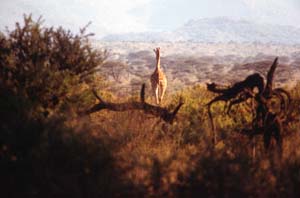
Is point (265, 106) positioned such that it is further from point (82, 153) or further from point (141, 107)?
point (82, 153)

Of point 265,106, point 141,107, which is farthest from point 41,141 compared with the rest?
point 265,106

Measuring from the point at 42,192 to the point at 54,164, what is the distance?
17.4 inches

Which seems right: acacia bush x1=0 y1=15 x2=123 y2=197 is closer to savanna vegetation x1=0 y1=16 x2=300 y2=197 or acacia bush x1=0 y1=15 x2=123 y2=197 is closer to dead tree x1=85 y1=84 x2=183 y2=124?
savanna vegetation x1=0 y1=16 x2=300 y2=197

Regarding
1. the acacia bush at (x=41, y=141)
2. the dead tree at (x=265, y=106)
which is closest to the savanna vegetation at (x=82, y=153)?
the acacia bush at (x=41, y=141)

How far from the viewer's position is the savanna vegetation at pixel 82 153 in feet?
21.0

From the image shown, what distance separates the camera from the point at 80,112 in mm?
8430

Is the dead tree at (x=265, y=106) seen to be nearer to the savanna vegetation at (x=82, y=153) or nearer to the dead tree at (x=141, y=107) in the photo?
the savanna vegetation at (x=82, y=153)

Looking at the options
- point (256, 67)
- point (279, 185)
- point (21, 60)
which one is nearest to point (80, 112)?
point (21, 60)

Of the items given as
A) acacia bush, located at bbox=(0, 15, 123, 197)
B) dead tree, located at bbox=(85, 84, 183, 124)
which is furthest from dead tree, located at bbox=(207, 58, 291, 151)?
acacia bush, located at bbox=(0, 15, 123, 197)

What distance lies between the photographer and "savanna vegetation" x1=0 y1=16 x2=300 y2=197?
641 centimetres

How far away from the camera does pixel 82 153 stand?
663 cm

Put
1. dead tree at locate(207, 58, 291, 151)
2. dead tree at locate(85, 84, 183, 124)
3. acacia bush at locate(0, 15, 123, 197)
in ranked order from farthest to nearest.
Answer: dead tree at locate(85, 84, 183, 124) < dead tree at locate(207, 58, 291, 151) < acacia bush at locate(0, 15, 123, 197)

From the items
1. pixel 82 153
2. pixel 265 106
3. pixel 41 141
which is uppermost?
pixel 265 106

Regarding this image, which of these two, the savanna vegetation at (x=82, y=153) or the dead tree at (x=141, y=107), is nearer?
the savanna vegetation at (x=82, y=153)
